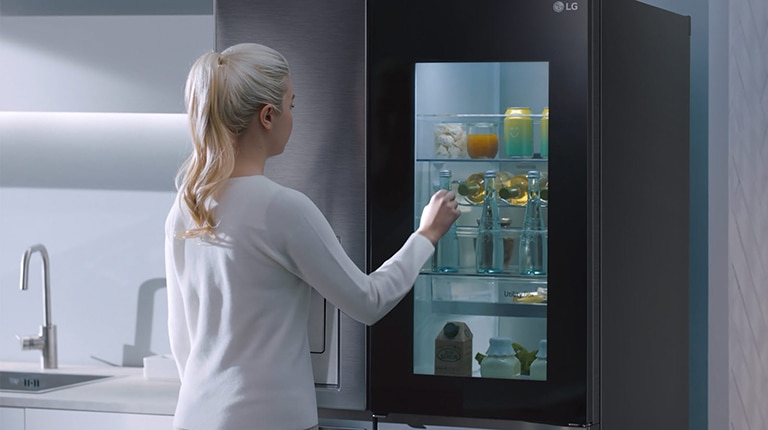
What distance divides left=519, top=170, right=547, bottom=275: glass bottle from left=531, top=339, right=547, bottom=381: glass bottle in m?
0.17

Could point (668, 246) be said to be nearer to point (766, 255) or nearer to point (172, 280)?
point (766, 255)

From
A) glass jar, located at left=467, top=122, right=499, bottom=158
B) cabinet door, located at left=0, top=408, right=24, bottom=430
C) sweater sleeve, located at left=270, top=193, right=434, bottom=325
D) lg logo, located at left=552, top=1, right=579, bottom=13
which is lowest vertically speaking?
cabinet door, located at left=0, top=408, right=24, bottom=430

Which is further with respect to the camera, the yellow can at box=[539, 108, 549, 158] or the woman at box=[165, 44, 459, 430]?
the yellow can at box=[539, 108, 549, 158]

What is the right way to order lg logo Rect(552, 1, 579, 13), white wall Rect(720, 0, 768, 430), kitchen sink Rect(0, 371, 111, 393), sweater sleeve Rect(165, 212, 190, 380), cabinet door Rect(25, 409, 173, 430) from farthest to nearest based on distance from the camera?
kitchen sink Rect(0, 371, 111, 393)
white wall Rect(720, 0, 768, 430)
cabinet door Rect(25, 409, 173, 430)
lg logo Rect(552, 1, 579, 13)
sweater sleeve Rect(165, 212, 190, 380)

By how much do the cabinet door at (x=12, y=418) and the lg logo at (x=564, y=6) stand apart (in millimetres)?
1753

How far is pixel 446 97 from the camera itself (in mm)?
2354

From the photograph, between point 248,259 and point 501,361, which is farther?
point 501,361

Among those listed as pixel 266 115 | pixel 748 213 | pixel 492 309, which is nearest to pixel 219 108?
pixel 266 115

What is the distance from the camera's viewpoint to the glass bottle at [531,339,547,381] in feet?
7.55

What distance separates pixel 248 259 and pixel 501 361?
742mm

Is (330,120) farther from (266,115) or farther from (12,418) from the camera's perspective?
(12,418)

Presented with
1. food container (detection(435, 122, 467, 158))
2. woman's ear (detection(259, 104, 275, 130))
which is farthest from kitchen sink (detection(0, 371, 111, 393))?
woman's ear (detection(259, 104, 275, 130))

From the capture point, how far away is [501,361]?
2.33 m

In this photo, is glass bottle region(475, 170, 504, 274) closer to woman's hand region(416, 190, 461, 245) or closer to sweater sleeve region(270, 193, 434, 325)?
woman's hand region(416, 190, 461, 245)
